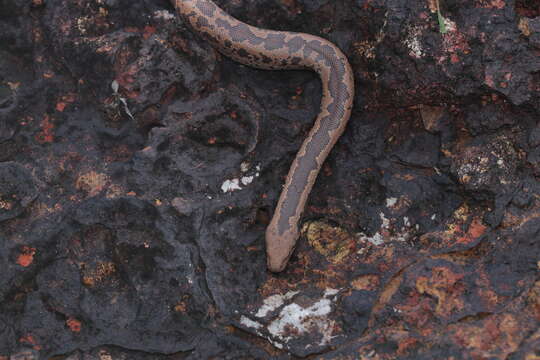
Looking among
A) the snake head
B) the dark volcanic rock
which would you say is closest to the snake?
the snake head

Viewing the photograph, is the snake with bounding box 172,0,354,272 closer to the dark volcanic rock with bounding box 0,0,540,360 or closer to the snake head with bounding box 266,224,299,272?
the snake head with bounding box 266,224,299,272

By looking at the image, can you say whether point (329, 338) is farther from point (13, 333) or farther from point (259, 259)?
point (13, 333)

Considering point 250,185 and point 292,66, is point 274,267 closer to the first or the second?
point 250,185

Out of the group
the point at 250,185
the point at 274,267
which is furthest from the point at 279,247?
the point at 250,185

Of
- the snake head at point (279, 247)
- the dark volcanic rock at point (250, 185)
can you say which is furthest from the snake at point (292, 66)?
the dark volcanic rock at point (250, 185)

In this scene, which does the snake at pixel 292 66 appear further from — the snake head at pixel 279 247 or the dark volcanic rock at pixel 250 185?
the dark volcanic rock at pixel 250 185

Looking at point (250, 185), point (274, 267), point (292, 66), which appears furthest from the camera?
point (292, 66)

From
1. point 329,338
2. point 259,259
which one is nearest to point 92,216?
point 259,259
